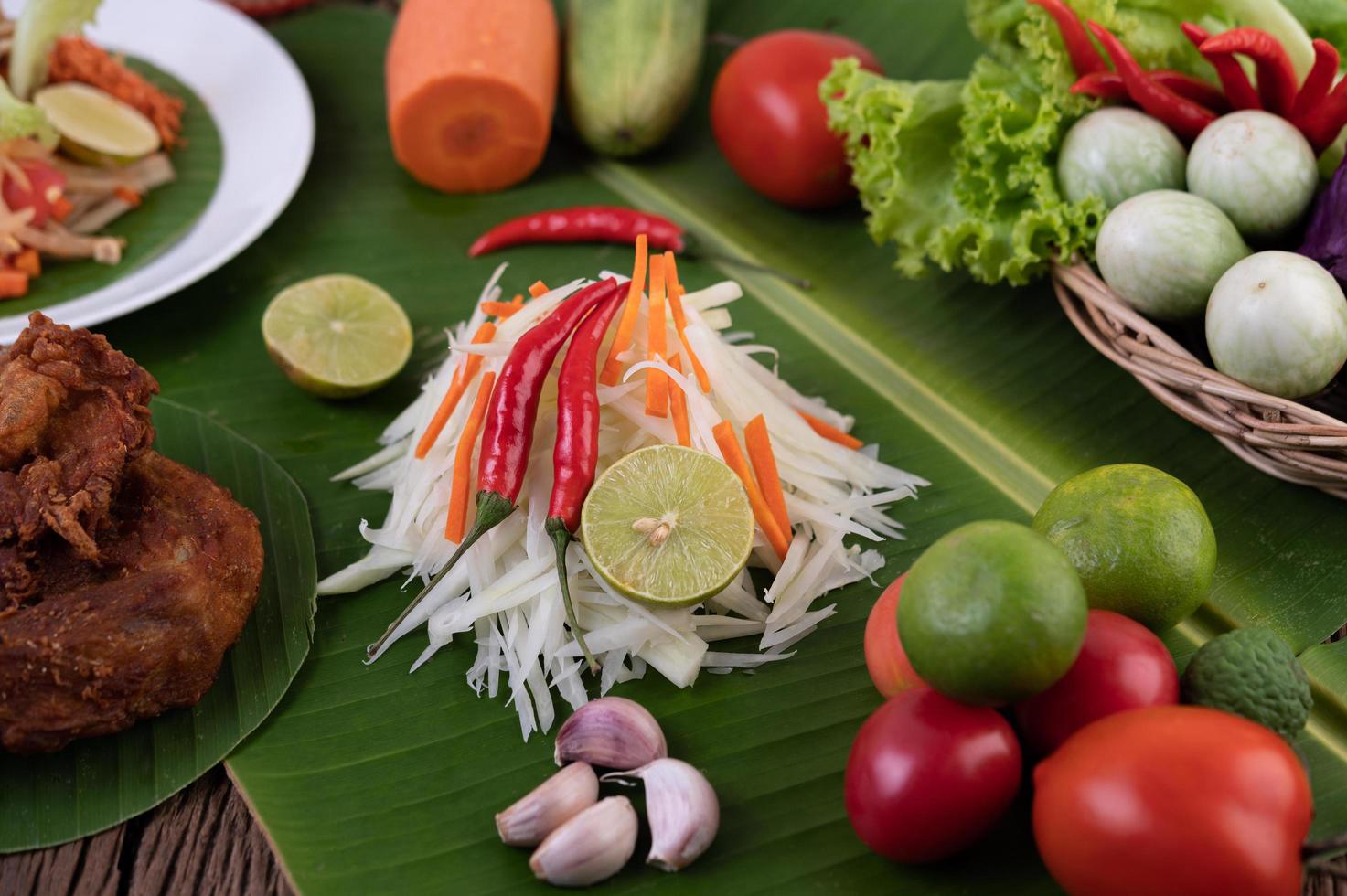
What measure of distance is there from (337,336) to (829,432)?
5.51ft

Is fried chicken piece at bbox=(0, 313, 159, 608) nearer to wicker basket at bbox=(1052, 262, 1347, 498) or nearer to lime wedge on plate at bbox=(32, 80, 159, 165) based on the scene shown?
lime wedge on plate at bbox=(32, 80, 159, 165)

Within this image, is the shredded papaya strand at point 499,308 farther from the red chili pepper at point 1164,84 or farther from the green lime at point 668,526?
the red chili pepper at point 1164,84

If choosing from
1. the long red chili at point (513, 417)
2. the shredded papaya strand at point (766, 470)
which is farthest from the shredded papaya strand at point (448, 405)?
the shredded papaya strand at point (766, 470)

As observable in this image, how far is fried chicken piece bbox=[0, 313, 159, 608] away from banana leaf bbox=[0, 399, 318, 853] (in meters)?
0.44

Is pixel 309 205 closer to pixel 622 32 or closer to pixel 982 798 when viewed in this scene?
pixel 622 32

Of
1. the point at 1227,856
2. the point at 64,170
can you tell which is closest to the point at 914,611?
the point at 1227,856

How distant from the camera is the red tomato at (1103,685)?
2264mm

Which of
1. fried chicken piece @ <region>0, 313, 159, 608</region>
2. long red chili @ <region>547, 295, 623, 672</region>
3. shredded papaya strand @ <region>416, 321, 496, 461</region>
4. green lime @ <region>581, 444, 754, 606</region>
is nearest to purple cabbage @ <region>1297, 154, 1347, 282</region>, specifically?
green lime @ <region>581, 444, 754, 606</region>

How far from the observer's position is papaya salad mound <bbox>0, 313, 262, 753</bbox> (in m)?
2.45

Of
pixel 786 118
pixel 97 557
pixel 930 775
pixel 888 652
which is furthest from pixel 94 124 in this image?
pixel 930 775

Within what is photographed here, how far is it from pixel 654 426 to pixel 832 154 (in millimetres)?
1990

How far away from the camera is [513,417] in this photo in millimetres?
2953

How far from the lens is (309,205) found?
4.74 meters

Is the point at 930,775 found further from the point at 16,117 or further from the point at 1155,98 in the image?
the point at 16,117
